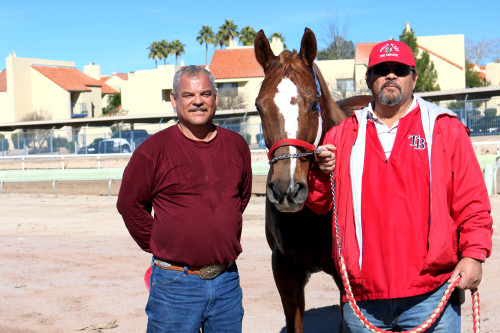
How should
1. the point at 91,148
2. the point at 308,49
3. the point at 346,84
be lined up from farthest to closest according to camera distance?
the point at 346,84
the point at 91,148
the point at 308,49

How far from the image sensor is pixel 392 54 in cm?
271

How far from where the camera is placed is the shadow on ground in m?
5.16

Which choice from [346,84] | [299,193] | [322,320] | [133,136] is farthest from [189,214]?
[346,84]

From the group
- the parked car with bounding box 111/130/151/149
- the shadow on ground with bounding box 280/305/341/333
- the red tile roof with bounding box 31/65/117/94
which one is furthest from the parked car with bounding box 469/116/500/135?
the red tile roof with bounding box 31/65/117/94

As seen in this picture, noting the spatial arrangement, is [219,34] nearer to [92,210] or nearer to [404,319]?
[92,210]

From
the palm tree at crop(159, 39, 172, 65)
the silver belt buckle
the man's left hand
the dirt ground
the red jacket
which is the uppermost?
the palm tree at crop(159, 39, 172, 65)

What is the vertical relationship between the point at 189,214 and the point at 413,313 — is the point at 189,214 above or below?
above

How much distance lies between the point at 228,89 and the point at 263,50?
45.4 m

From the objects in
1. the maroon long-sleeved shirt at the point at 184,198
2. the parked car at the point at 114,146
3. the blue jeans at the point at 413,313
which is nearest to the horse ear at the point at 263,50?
the maroon long-sleeved shirt at the point at 184,198

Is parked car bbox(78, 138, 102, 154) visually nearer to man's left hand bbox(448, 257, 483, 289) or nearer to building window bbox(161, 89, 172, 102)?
building window bbox(161, 89, 172, 102)

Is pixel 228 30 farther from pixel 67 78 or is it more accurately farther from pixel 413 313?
pixel 413 313

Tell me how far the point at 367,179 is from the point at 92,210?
11657 millimetres

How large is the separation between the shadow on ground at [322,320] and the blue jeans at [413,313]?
2569mm

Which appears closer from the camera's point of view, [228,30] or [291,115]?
[291,115]
